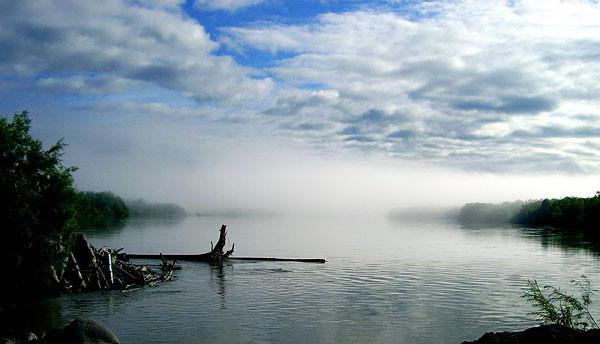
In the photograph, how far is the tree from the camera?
40.4m

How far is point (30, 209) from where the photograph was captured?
41.4m

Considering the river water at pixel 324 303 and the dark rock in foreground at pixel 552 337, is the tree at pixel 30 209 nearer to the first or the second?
the river water at pixel 324 303

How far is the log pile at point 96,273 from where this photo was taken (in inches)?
1870

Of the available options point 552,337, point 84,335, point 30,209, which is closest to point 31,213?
point 30,209

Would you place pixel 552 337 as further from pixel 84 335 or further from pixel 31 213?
pixel 31 213

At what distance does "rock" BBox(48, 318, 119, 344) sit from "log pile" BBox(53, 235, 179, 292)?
18451 mm

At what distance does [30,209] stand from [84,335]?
17.1m

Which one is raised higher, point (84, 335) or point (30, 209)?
point (30, 209)

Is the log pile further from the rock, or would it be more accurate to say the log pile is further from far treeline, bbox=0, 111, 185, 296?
the rock

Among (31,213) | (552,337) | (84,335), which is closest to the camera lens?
(552,337)

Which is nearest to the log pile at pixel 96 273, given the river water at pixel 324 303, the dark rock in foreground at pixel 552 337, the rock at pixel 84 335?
the river water at pixel 324 303

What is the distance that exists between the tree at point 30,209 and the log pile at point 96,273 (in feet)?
8.60

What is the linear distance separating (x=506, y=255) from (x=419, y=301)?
49513 millimetres

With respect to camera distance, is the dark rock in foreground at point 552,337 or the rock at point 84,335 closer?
the dark rock in foreground at point 552,337
